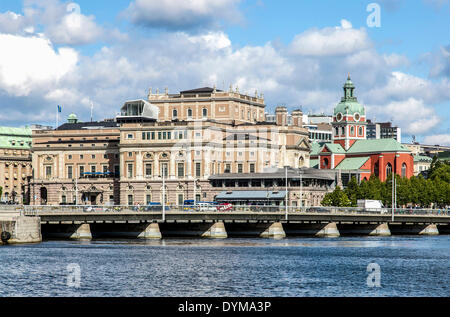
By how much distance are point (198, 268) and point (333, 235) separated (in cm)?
5846

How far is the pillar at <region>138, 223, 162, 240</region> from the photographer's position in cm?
13925

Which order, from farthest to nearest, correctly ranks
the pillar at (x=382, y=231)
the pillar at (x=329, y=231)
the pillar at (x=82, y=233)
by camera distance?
the pillar at (x=382, y=231) < the pillar at (x=329, y=231) < the pillar at (x=82, y=233)

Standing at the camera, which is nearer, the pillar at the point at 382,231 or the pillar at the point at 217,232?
the pillar at the point at 217,232

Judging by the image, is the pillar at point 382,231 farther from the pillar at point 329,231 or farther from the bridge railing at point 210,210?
the pillar at point 329,231

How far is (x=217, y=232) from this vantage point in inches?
5591

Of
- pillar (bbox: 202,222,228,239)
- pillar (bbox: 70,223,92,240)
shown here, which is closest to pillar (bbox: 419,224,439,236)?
pillar (bbox: 202,222,228,239)

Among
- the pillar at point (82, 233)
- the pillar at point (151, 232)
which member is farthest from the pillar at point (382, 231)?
the pillar at point (82, 233)

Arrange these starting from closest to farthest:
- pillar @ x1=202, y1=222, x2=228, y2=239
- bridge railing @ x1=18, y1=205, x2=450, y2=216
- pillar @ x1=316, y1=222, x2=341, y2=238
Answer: bridge railing @ x1=18, y1=205, x2=450, y2=216
pillar @ x1=202, y1=222, x2=228, y2=239
pillar @ x1=316, y1=222, x2=341, y2=238

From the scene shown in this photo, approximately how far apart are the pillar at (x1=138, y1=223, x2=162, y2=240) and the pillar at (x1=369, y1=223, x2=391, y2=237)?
121ft

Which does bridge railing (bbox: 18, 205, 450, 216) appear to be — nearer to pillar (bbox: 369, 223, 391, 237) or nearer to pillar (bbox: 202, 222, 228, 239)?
pillar (bbox: 369, 223, 391, 237)

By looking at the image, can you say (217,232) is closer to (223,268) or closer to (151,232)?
(151,232)

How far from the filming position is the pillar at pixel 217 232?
465 feet

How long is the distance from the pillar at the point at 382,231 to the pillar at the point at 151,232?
121 ft
